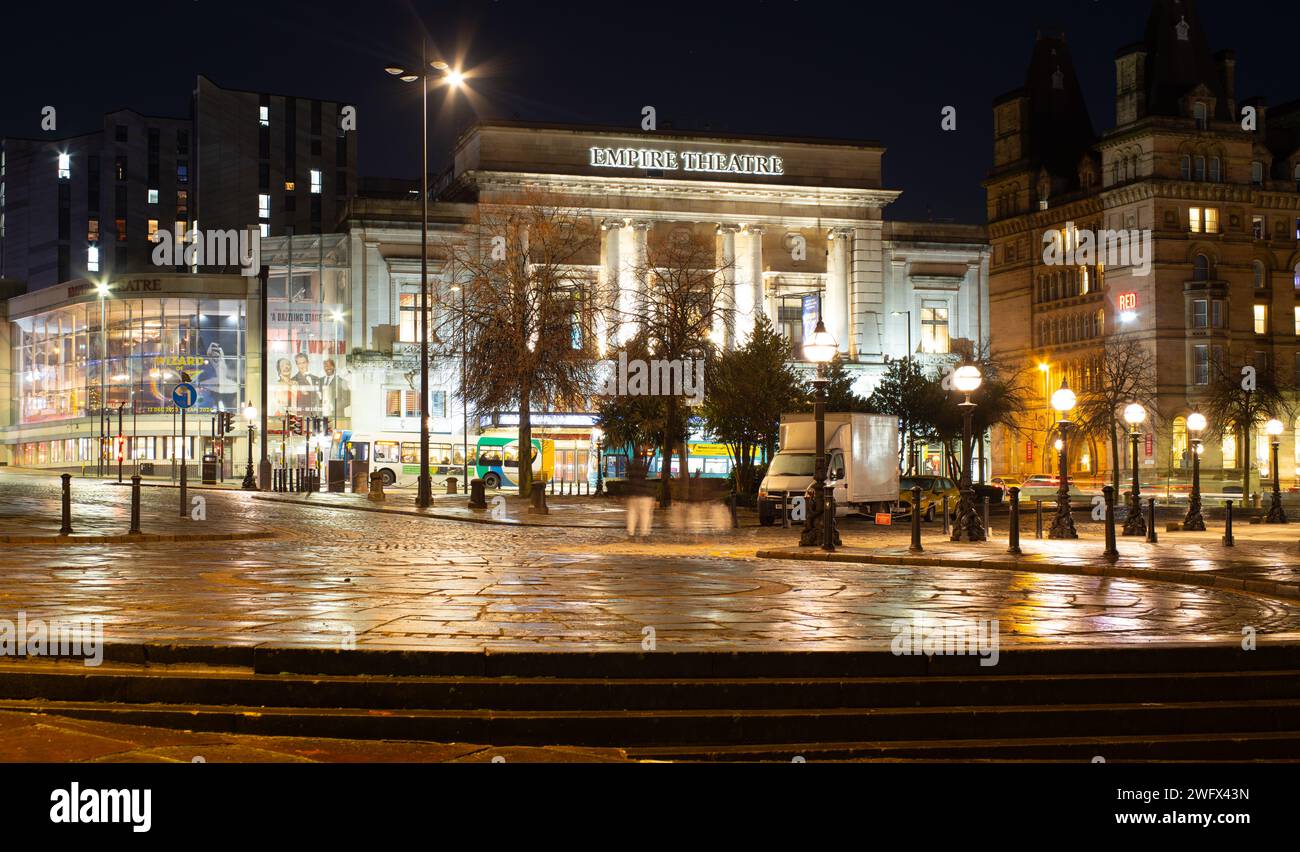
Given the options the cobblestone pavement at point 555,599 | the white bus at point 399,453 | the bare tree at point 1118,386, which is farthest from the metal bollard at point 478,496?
the bare tree at point 1118,386

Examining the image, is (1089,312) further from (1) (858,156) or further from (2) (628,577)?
(2) (628,577)

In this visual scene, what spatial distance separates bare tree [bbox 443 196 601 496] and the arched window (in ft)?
168

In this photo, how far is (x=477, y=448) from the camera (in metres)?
60.1

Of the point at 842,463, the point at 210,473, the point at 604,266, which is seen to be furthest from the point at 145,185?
the point at 842,463

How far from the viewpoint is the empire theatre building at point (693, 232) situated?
74125 millimetres

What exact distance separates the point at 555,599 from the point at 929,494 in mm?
27220

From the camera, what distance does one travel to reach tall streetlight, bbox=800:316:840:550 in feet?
70.4

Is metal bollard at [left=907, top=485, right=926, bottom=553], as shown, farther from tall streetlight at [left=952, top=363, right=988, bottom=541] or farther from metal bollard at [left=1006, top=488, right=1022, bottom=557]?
tall streetlight at [left=952, top=363, right=988, bottom=541]

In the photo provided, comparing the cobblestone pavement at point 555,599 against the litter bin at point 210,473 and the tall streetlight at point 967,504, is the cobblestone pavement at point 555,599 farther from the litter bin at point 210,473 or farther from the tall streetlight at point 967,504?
the litter bin at point 210,473

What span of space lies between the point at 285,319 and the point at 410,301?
26.5 feet

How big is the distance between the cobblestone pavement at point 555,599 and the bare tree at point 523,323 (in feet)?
78.8

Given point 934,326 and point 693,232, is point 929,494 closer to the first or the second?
point 693,232

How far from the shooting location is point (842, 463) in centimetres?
3484

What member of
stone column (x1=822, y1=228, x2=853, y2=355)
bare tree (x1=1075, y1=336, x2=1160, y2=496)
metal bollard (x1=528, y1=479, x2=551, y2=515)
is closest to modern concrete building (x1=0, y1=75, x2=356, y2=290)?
stone column (x1=822, y1=228, x2=853, y2=355)
